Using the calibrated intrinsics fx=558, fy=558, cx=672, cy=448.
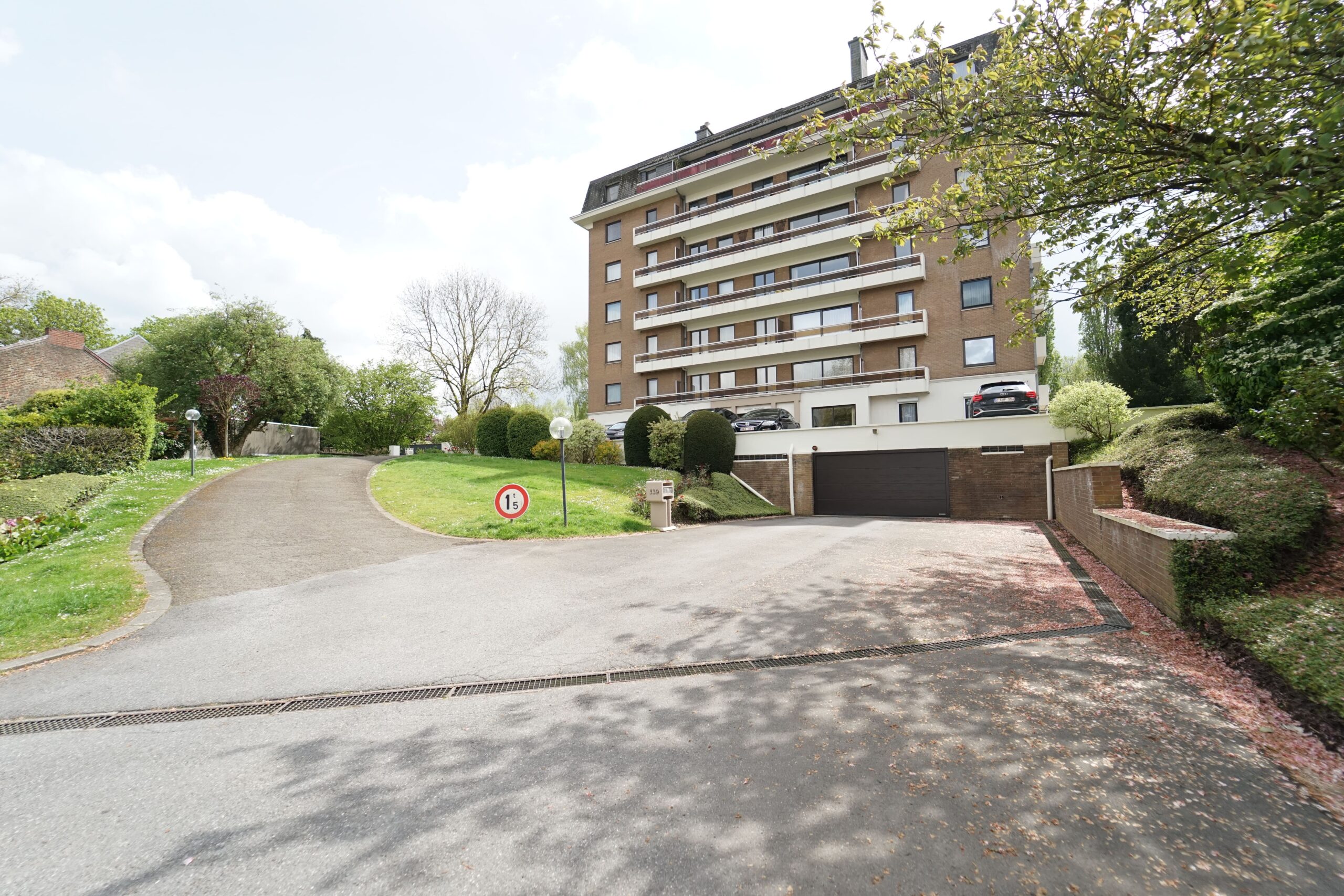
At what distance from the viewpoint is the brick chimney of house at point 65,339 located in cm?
2978

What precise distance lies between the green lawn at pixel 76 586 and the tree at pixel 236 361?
24600 mm

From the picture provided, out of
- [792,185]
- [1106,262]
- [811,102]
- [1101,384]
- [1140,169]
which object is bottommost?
[1101,384]

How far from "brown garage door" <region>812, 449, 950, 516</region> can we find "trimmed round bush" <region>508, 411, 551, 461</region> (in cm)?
1231

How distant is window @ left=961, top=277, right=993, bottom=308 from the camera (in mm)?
24344

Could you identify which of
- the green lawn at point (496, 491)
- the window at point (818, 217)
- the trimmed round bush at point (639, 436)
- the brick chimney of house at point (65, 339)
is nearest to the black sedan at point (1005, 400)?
the green lawn at point (496, 491)

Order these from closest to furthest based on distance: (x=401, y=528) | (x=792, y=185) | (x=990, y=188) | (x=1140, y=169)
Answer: (x=1140, y=169), (x=990, y=188), (x=401, y=528), (x=792, y=185)

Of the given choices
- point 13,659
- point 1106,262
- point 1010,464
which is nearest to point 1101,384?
point 1010,464

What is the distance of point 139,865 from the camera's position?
2352mm

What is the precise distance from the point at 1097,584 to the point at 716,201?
98.9 ft

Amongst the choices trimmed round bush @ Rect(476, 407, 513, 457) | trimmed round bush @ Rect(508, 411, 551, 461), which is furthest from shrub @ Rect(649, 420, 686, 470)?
trimmed round bush @ Rect(476, 407, 513, 457)

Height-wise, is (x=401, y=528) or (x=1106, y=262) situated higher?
(x=1106, y=262)

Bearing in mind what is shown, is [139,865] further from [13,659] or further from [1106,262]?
[1106,262]

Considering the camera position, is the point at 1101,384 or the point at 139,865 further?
the point at 1101,384

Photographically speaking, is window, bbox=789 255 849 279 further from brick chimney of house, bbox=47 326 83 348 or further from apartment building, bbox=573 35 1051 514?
brick chimney of house, bbox=47 326 83 348
